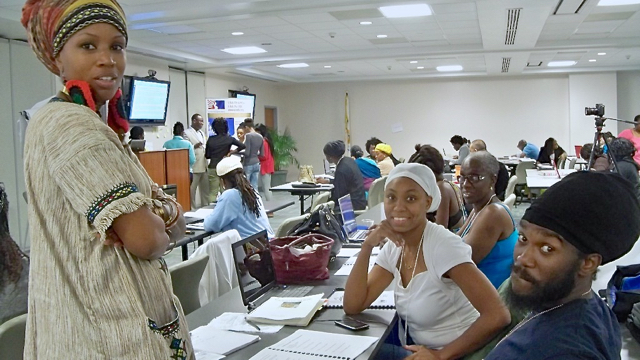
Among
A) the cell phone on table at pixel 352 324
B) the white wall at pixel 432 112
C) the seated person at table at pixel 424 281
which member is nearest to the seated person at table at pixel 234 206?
the seated person at table at pixel 424 281

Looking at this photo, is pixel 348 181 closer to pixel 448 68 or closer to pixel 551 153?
pixel 551 153

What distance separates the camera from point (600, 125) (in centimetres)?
362

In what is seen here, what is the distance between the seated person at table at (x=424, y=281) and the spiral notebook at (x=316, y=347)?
0.27 meters

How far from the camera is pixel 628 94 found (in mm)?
15242

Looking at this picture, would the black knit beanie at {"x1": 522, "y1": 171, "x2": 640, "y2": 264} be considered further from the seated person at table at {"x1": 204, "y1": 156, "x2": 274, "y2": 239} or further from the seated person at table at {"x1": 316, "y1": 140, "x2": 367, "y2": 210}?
the seated person at table at {"x1": 316, "y1": 140, "x2": 367, "y2": 210}

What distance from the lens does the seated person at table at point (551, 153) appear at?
439 inches

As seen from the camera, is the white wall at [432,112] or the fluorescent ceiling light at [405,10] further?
the white wall at [432,112]

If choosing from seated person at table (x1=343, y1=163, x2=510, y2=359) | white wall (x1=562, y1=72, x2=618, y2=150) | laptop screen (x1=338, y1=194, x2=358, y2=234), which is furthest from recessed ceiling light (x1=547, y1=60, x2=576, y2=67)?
seated person at table (x1=343, y1=163, x2=510, y2=359)

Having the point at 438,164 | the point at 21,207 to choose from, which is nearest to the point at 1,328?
the point at 438,164

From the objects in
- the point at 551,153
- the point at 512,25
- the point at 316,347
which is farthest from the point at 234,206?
the point at 551,153

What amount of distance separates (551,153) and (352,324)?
34.6 ft

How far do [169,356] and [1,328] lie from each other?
0.97 metres

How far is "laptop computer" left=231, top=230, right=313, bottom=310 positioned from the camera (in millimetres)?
2295

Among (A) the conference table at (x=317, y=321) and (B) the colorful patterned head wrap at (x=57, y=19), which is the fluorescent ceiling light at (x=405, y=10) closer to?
(A) the conference table at (x=317, y=321)
